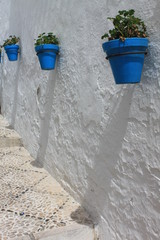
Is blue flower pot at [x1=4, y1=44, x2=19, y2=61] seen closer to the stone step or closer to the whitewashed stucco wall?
the whitewashed stucco wall

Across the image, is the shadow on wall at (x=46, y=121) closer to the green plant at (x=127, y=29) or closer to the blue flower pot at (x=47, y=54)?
the blue flower pot at (x=47, y=54)

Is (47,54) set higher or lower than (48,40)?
lower

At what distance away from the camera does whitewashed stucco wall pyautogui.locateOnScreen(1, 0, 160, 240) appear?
4.22 feet

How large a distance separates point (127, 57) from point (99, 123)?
2.14 feet

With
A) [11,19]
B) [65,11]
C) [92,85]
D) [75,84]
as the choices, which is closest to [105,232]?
[92,85]

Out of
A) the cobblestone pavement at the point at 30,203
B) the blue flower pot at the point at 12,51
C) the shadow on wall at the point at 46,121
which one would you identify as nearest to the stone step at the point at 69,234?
the cobblestone pavement at the point at 30,203

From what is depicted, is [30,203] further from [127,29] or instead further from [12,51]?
[12,51]

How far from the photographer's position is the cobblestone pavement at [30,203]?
1703 millimetres

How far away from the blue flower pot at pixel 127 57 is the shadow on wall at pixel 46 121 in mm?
1365

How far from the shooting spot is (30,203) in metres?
2.01

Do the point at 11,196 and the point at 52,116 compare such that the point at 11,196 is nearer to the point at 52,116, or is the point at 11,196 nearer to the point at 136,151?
the point at 52,116

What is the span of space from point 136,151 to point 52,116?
1340mm

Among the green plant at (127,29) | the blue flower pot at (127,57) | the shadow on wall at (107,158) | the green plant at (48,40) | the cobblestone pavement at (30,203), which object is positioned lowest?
the cobblestone pavement at (30,203)

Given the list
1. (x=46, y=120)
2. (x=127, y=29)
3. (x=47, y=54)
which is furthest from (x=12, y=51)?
(x=127, y=29)
